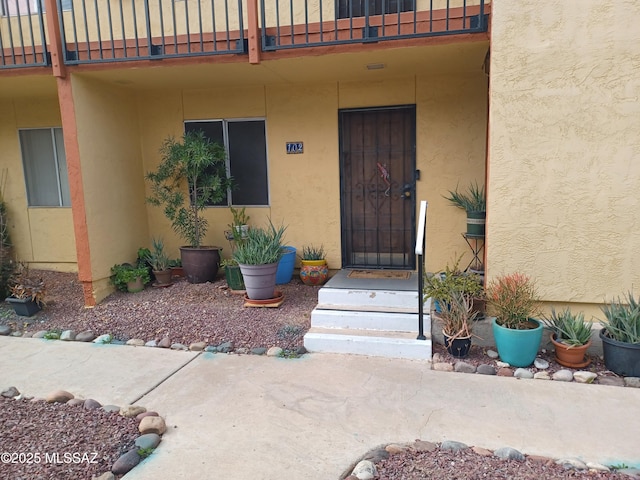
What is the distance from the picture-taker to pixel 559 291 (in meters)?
3.82

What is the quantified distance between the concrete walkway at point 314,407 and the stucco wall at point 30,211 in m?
2.78

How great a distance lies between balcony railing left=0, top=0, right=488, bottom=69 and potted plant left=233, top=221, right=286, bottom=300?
2003mm

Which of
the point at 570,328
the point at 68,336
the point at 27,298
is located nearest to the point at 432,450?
the point at 570,328

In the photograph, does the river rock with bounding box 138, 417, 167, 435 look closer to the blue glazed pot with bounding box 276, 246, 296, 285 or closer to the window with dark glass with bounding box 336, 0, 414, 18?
the blue glazed pot with bounding box 276, 246, 296, 285

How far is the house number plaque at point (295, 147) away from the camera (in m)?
5.73

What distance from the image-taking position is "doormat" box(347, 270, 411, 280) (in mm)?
5133

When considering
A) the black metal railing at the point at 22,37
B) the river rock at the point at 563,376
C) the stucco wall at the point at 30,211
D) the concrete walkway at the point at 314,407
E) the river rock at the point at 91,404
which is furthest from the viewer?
the stucco wall at the point at 30,211

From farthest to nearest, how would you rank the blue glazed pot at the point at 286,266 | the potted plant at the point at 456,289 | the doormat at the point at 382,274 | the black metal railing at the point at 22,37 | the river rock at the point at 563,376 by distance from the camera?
Result: the blue glazed pot at the point at 286,266 → the doormat at the point at 382,274 → the black metal railing at the point at 22,37 → the potted plant at the point at 456,289 → the river rock at the point at 563,376

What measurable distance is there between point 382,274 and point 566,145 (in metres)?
2.41

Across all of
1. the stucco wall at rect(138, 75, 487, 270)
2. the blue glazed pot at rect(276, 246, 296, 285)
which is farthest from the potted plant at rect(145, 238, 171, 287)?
the blue glazed pot at rect(276, 246, 296, 285)

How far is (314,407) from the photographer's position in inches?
119

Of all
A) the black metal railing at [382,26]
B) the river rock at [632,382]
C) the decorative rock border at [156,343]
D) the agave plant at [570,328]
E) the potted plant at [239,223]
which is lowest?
the river rock at [632,382]

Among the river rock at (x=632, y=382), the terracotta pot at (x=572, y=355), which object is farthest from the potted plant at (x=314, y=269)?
the river rock at (x=632, y=382)

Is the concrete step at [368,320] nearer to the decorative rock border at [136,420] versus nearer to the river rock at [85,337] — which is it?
the decorative rock border at [136,420]
